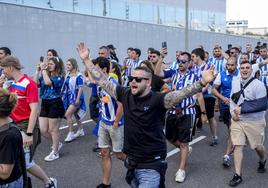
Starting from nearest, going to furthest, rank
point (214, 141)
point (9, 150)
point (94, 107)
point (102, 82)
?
point (9, 150), point (102, 82), point (94, 107), point (214, 141)

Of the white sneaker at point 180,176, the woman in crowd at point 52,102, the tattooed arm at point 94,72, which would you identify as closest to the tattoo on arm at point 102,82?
the tattooed arm at point 94,72

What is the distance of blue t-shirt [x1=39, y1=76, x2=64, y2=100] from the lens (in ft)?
21.0

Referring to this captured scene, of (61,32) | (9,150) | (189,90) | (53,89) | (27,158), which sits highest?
(61,32)

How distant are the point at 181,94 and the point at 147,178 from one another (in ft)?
2.87

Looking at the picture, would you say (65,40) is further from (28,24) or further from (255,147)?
(255,147)

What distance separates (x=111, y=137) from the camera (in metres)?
4.82

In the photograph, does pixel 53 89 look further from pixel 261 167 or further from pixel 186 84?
pixel 261 167

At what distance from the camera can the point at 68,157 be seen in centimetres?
639

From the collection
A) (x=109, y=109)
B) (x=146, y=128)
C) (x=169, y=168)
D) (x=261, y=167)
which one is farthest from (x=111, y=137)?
(x=261, y=167)

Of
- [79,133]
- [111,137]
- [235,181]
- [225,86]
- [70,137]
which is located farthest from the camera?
[79,133]

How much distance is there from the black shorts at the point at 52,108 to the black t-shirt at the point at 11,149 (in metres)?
3.37

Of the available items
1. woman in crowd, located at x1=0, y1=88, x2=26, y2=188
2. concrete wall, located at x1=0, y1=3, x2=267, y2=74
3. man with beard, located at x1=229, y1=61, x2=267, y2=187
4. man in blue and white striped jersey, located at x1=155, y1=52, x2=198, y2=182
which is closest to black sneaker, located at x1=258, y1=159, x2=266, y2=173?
man with beard, located at x1=229, y1=61, x2=267, y2=187

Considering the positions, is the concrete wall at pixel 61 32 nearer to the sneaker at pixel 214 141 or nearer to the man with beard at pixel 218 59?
the man with beard at pixel 218 59

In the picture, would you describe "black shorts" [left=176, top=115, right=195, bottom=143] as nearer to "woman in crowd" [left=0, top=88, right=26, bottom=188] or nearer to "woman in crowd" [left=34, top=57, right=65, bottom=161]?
"woman in crowd" [left=34, top=57, right=65, bottom=161]
